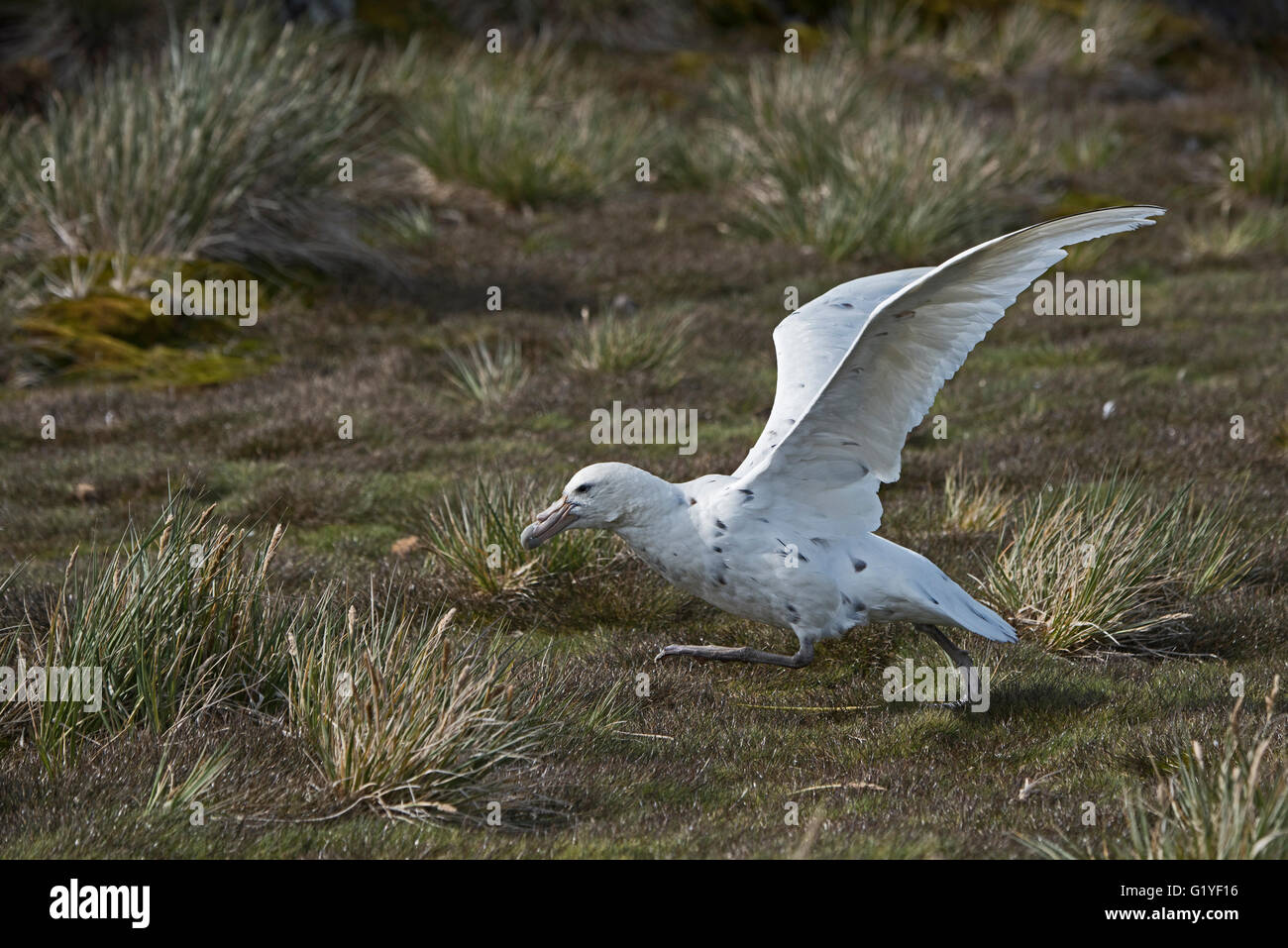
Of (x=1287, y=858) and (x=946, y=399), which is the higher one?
(x=946, y=399)

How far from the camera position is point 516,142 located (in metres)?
13.3

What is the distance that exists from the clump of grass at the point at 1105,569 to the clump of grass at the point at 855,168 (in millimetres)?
6063

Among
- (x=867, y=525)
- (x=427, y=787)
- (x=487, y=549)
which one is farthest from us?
(x=487, y=549)

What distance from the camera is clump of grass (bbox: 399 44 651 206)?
13.3m

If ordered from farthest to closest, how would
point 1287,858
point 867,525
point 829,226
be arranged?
point 829,226 < point 867,525 < point 1287,858

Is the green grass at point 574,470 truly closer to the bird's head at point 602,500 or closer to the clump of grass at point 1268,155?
the clump of grass at point 1268,155

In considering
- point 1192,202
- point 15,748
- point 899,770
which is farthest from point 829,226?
point 15,748

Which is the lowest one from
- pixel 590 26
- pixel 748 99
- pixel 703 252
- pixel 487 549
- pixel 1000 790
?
pixel 1000 790

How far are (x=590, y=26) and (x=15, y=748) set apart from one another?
1694 centimetres

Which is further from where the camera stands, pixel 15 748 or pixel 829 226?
pixel 829 226

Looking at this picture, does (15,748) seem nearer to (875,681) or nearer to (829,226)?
(875,681)

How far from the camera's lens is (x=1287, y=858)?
317cm

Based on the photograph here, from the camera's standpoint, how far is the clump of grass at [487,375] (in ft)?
28.4

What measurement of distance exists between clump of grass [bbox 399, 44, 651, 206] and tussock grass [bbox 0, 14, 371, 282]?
7.61 feet
